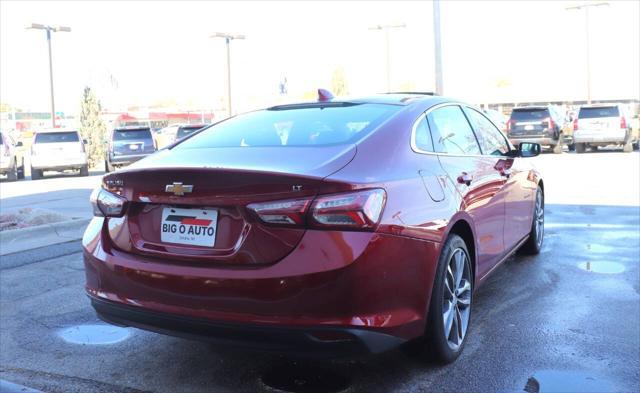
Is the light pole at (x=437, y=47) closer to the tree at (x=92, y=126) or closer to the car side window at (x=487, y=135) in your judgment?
the car side window at (x=487, y=135)

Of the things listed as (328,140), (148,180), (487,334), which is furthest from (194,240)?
(487,334)

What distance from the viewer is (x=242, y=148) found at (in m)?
3.44

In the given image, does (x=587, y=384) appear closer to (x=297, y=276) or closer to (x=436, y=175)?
(x=436, y=175)

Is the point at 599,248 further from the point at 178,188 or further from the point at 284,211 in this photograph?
the point at 178,188

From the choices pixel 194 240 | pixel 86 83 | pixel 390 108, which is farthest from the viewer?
pixel 86 83

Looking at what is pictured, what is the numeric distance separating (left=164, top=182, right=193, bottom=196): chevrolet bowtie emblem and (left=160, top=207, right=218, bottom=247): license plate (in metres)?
0.09

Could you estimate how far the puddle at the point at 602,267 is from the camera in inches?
223

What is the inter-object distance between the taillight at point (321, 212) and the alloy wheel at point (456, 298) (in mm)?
911

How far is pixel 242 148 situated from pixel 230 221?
0.65 meters

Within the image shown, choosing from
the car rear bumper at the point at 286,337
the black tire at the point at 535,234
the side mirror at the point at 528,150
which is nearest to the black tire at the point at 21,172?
the black tire at the point at 535,234

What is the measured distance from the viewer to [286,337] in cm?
280

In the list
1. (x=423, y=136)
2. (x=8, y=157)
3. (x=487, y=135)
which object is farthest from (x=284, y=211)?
(x=8, y=157)

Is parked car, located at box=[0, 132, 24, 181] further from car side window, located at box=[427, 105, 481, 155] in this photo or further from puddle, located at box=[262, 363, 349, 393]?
puddle, located at box=[262, 363, 349, 393]

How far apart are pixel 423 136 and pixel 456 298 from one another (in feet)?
3.29
